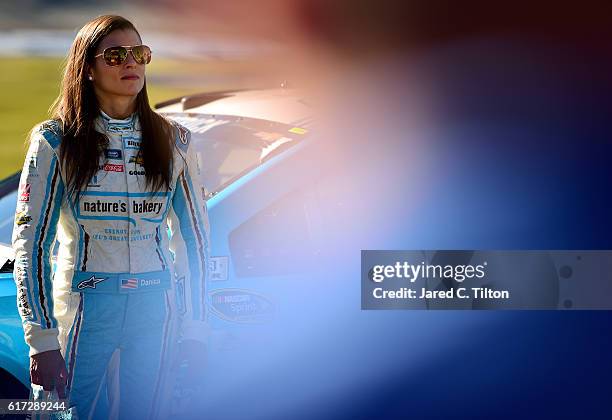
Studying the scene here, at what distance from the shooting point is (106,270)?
2.19 meters

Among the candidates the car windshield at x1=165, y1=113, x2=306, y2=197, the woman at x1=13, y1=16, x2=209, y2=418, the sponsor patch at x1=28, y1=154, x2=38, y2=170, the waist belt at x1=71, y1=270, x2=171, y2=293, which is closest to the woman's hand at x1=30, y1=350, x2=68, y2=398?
the woman at x1=13, y1=16, x2=209, y2=418

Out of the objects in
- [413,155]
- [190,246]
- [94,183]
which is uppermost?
[413,155]

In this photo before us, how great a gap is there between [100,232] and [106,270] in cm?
9

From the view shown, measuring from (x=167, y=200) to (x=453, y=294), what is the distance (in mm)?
1066

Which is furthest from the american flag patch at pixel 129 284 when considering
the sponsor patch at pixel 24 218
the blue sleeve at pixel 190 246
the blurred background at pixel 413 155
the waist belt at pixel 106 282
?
the blurred background at pixel 413 155

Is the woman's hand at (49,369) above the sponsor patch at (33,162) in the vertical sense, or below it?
below

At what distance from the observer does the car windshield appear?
9.30 feet

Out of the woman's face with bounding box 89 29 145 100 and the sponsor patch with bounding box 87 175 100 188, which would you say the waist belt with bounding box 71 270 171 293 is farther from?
the woman's face with bounding box 89 29 145 100

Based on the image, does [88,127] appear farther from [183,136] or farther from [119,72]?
[183,136]

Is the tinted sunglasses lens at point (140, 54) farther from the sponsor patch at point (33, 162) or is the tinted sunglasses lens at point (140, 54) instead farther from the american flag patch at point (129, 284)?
the american flag patch at point (129, 284)

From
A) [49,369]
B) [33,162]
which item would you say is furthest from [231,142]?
[49,369]

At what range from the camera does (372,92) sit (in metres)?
2.86

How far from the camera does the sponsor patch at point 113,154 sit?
86.4 inches

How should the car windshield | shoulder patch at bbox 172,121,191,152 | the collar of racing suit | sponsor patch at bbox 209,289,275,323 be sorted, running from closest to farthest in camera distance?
the collar of racing suit
shoulder patch at bbox 172,121,191,152
sponsor patch at bbox 209,289,275,323
the car windshield
